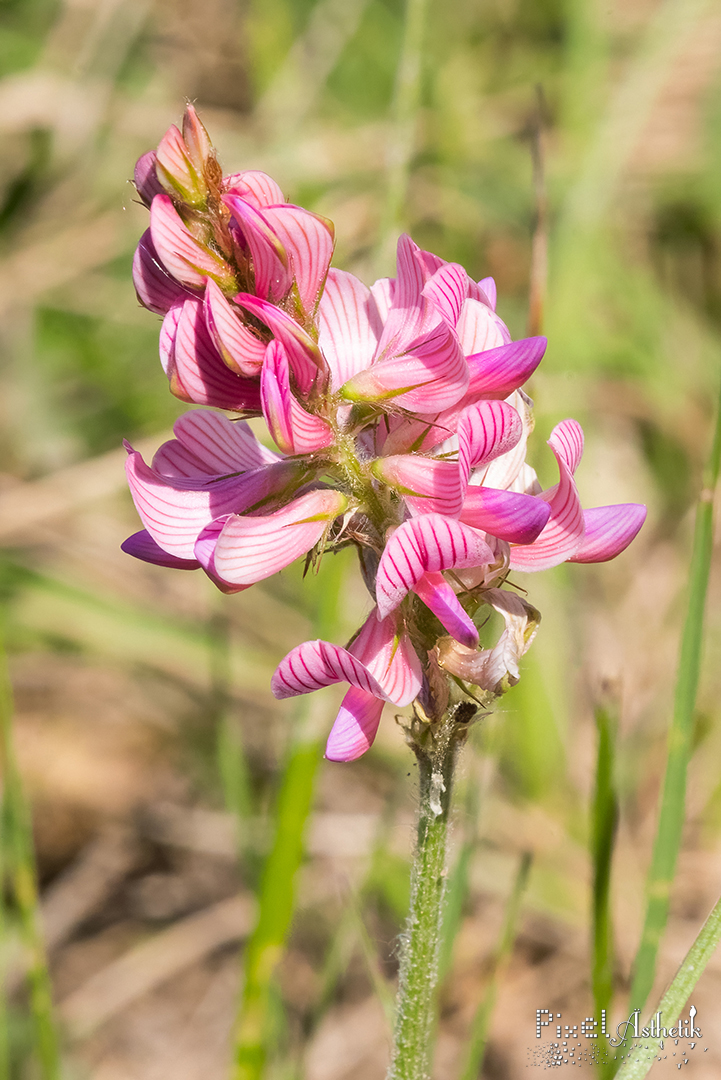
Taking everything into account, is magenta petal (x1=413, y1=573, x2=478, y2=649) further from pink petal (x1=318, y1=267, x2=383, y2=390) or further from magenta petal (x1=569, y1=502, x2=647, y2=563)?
pink petal (x1=318, y1=267, x2=383, y2=390)

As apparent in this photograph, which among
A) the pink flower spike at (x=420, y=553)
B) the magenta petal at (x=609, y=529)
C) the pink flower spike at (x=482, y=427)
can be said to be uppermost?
the pink flower spike at (x=482, y=427)

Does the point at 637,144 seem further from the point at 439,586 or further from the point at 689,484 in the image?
the point at 439,586

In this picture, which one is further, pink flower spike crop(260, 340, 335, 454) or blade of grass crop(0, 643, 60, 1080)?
blade of grass crop(0, 643, 60, 1080)

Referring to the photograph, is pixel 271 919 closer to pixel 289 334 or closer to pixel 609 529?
pixel 609 529

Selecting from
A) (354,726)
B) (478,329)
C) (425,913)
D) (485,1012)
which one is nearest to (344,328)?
(478,329)

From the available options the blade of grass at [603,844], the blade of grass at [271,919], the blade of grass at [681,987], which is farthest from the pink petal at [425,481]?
the blade of grass at [271,919]

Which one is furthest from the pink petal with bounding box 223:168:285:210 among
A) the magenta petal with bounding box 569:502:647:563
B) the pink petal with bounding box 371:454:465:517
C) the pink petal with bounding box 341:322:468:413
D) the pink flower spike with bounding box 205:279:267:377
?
the magenta petal with bounding box 569:502:647:563

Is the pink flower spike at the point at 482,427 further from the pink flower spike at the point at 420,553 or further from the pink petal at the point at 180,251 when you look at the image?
the pink petal at the point at 180,251
